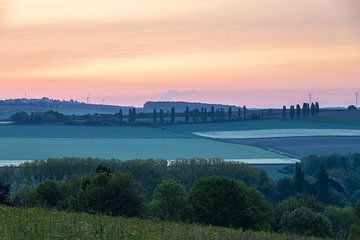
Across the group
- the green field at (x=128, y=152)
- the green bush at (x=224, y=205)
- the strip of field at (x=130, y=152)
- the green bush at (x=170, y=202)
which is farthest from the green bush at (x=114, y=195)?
the strip of field at (x=130, y=152)

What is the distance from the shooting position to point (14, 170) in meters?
126

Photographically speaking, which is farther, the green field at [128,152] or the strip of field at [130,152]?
the strip of field at [130,152]

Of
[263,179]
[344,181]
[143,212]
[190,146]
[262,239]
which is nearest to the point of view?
[262,239]

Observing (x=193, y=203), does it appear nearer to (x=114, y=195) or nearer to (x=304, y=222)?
(x=114, y=195)

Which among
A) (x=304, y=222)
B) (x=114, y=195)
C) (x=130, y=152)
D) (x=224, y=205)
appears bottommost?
(x=130, y=152)

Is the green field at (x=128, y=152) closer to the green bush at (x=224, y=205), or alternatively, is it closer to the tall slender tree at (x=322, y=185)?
the tall slender tree at (x=322, y=185)

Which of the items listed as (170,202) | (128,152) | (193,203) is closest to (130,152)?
(128,152)

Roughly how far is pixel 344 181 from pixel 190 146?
68.6 meters

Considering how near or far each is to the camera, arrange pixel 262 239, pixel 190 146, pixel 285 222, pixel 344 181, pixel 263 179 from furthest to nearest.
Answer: pixel 190 146 → pixel 344 181 → pixel 263 179 → pixel 285 222 → pixel 262 239

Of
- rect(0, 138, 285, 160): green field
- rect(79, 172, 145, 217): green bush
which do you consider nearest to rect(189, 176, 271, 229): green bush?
rect(79, 172, 145, 217): green bush

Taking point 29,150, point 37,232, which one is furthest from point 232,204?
point 29,150

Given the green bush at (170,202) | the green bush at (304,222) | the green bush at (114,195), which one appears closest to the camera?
the green bush at (114,195)

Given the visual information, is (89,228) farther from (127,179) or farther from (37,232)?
(127,179)

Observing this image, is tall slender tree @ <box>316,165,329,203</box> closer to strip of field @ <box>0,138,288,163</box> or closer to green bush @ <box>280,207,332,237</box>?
green bush @ <box>280,207,332,237</box>
